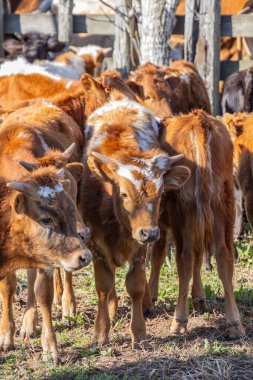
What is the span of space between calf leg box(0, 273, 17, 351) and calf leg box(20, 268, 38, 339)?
23cm

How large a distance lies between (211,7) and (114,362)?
21.1 ft

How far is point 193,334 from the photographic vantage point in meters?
6.73

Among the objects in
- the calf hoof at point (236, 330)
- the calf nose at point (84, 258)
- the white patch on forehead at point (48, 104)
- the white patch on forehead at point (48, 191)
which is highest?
the white patch on forehead at point (48, 104)

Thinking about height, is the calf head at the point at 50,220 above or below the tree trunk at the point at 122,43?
below

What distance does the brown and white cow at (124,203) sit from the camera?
6098mm

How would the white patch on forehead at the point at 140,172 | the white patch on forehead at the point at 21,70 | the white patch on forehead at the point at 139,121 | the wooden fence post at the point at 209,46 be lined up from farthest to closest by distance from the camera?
the wooden fence post at the point at 209,46 < the white patch on forehead at the point at 21,70 < the white patch on forehead at the point at 139,121 < the white patch on forehead at the point at 140,172

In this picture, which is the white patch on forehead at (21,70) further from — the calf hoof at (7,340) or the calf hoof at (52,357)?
the calf hoof at (52,357)

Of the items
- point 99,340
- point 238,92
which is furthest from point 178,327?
point 238,92

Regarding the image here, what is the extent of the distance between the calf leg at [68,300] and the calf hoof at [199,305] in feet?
3.48

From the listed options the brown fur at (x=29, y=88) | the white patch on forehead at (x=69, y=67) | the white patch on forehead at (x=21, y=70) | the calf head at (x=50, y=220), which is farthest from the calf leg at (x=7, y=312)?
the white patch on forehead at (x=69, y=67)

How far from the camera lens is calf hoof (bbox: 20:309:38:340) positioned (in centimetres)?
677

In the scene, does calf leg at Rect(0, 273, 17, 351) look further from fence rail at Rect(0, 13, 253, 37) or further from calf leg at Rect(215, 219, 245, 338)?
fence rail at Rect(0, 13, 253, 37)

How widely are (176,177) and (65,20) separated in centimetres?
712

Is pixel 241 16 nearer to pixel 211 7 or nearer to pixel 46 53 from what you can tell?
pixel 211 7
